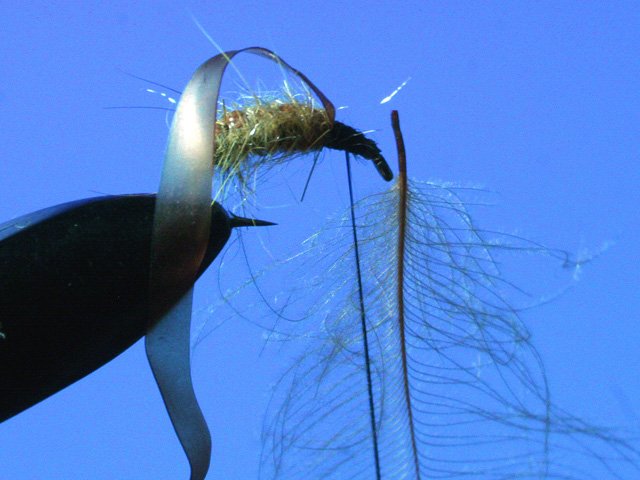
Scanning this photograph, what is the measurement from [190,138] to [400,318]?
39 cm

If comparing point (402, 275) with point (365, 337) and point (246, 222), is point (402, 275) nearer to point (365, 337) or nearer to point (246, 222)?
point (365, 337)

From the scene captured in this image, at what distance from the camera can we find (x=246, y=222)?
102cm

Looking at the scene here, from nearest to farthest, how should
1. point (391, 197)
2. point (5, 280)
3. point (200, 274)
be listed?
1. point (5, 280)
2. point (200, 274)
3. point (391, 197)

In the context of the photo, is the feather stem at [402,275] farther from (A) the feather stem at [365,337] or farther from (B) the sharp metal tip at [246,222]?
(B) the sharp metal tip at [246,222]

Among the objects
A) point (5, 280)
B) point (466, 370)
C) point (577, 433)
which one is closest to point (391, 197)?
point (466, 370)

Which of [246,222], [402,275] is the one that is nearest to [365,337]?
[402,275]

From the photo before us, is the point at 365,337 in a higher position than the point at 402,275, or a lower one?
lower

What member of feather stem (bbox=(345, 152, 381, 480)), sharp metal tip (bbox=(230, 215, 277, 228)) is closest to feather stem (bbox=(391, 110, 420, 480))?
feather stem (bbox=(345, 152, 381, 480))

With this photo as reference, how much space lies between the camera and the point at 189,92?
0.89 m

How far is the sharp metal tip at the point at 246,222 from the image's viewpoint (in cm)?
100

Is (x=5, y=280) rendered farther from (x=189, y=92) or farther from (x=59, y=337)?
(x=189, y=92)

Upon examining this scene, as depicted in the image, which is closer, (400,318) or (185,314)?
(185,314)

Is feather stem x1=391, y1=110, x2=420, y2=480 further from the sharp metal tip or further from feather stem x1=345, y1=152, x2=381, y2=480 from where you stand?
the sharp metal tip

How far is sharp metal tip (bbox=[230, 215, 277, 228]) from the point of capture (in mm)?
998
